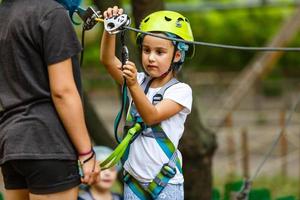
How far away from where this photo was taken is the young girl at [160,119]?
141 inches

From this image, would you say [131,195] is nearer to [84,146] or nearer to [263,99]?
[84,146]

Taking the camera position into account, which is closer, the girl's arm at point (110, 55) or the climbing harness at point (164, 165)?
the climbing harness at point (164, 165)

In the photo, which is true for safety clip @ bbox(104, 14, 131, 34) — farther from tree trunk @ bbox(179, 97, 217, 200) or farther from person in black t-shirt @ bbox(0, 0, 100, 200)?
tree trunk @ bbox(179, 97, 217, 200)

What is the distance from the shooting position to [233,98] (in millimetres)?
7812

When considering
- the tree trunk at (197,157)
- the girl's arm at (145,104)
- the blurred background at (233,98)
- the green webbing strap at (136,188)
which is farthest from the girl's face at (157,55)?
the tree trunk at (197,157)

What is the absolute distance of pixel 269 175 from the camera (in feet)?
30.9

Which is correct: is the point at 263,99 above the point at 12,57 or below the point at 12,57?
below

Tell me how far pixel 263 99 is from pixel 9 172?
10448 mm

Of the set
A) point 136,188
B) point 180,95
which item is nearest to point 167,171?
point 136,188

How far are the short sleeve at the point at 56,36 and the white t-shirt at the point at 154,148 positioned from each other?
0.49 m

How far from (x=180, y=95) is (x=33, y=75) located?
25.0 inches

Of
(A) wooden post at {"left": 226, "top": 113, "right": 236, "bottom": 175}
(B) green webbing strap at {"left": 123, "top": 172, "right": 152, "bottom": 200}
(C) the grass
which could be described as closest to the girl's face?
(B) green webbing strap at {"left": 123, "top": 172, "right": 152, "bottom": 200}

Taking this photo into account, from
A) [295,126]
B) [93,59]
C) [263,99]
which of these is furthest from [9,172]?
[93,59]

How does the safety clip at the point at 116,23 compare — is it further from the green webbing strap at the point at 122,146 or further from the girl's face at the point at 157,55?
the green webbing strap at the point at 122,146
